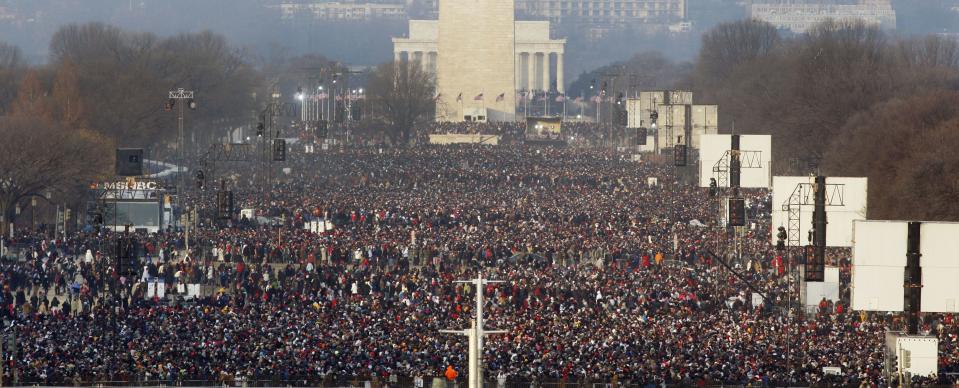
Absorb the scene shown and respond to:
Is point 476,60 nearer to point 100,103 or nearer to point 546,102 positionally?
point 546,102

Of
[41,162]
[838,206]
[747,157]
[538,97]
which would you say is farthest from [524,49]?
[838,206]

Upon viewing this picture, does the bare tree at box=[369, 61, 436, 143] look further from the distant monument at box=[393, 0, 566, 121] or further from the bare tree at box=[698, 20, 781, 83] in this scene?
the bare tree at box=[698, 20, 781, 83]

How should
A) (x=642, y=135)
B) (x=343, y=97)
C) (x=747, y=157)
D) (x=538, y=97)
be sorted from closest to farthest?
1. (x=747, y=157)
2. (x=642, y=135)
3. (x=343, y=97)
4. (x=538, y=97)

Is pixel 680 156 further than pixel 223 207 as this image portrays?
Yes

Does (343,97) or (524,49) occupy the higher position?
(524,49)

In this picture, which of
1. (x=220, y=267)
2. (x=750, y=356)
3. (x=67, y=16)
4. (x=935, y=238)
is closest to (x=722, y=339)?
(x=750, y=356)

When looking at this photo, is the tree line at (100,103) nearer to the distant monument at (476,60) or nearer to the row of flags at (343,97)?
the row of flags at (343,97)

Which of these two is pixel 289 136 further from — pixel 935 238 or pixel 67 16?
pixel 935 238
